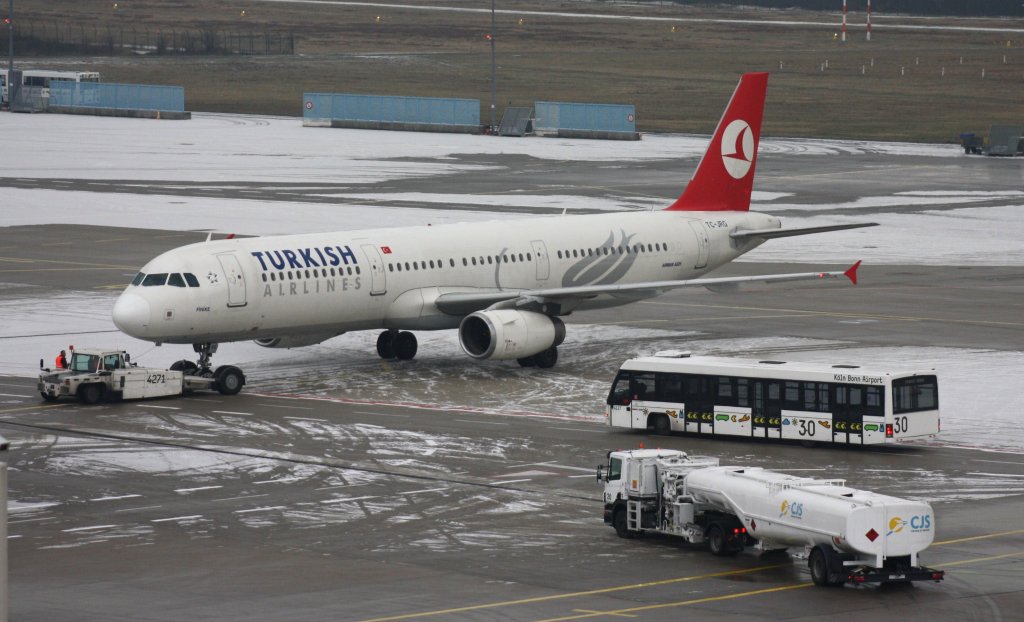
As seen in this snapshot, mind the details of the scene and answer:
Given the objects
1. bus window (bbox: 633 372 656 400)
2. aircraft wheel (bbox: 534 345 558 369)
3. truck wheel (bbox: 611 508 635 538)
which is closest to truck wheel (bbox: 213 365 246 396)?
aircraft wheel (bbox: 534 345 558 369)

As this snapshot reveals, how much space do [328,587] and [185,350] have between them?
32.3 m

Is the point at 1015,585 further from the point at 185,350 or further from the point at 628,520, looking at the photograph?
the point at 185,350

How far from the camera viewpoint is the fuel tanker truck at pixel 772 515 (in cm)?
3188

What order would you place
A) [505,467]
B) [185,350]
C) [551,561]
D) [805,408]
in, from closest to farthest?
[551,561] < [505,467] < [805,408] < [185,350]

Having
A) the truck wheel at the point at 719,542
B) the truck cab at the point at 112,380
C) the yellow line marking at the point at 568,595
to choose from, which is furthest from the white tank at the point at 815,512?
the truck cab at the point at 112,380

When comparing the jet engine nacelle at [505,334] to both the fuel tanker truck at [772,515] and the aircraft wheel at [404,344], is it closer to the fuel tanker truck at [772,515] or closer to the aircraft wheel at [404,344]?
the aircraft wheel at [404,344]

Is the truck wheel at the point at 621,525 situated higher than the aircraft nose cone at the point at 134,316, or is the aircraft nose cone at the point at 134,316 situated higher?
the aircraft nose cone at the point at 134,316

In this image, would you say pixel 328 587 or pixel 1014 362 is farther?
pixel 1014 362

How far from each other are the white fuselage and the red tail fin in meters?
0.68

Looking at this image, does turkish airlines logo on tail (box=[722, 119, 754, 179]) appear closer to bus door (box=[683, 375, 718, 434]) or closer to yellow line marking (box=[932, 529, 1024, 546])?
bus door (box=[683, 375, 718, 434])

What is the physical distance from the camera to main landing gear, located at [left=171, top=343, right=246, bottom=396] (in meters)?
53.8

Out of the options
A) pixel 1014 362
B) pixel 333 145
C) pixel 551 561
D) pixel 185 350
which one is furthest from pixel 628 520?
pixel 333 145

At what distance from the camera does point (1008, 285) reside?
78.0m

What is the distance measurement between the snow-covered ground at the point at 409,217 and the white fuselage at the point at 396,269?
2384mm
